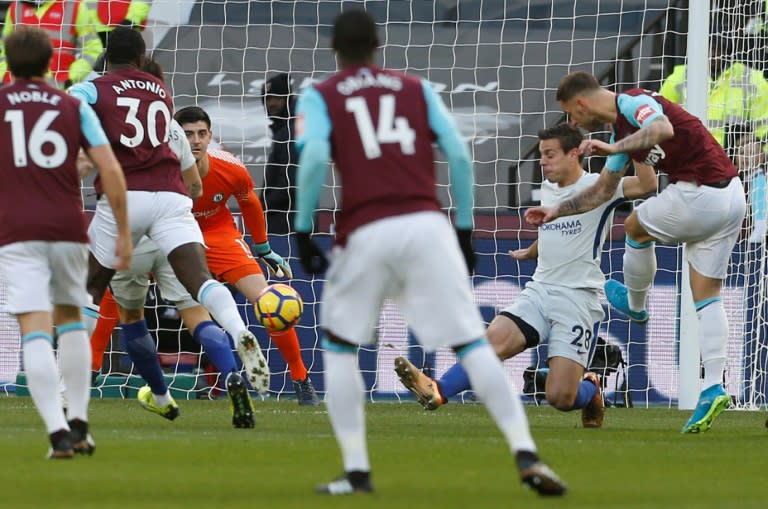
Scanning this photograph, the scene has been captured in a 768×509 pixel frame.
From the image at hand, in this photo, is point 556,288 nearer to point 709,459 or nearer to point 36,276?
point 709,459

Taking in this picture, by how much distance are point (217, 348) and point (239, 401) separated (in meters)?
0.43

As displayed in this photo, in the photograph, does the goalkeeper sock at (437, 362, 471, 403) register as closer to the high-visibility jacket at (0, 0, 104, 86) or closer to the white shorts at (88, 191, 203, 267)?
the white shorts at (88, 191, 203, 267)

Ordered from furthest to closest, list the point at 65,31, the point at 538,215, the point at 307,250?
the point at 65,31, the point at 538,215, the point at 307,250

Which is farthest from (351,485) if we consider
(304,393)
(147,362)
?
(304,393)

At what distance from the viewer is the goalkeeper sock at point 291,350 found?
10.7m

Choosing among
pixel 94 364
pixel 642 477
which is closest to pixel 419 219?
pixel 642 477

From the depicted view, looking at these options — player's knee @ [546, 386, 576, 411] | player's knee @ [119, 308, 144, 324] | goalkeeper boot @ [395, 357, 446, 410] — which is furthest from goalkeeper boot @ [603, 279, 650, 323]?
player's knee @ [119, 308, 144, 324]

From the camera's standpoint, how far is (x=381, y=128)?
512cm

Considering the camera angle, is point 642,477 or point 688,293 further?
point 688,293

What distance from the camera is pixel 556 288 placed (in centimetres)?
900

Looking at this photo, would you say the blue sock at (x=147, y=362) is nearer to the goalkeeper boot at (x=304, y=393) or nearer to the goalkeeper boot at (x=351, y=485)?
the goalkeeper boot at (x=304, y=393)

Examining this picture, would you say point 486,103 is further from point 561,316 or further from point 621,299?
point 561,316

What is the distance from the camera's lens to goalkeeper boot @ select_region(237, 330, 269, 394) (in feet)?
25.6

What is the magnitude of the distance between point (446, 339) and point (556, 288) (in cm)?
403
